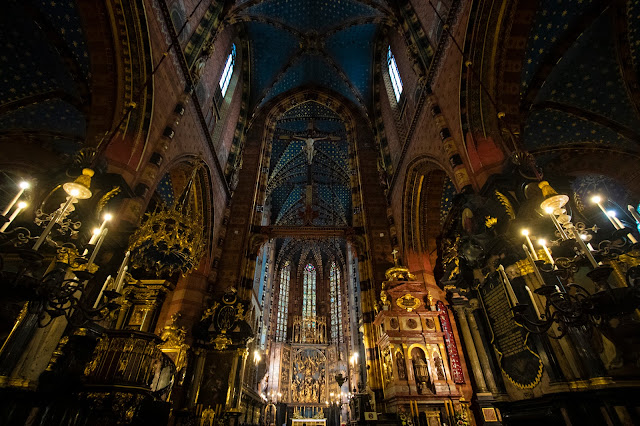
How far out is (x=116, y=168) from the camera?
20.4 feet

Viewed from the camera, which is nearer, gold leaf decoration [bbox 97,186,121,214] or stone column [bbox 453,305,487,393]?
gold leaf decoration [bbox 97,186,121,214]

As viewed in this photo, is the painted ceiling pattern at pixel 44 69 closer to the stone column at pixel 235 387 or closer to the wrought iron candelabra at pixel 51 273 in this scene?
the wrought iron candelabra at pixel 51 273

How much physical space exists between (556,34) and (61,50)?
12.0 meters

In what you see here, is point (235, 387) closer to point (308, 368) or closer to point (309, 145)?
point (309, 145)

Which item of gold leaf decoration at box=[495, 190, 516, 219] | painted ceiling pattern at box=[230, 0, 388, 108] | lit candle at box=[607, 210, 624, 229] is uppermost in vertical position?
painted ceiling pattern at box=[230, 0, 388, 108]

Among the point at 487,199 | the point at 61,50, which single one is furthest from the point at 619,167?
the point at 61,50

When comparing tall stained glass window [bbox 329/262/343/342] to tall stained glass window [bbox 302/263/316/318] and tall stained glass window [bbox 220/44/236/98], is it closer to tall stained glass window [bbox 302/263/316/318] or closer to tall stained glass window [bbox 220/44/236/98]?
tall stained glass window [bbox 302/263/316/318]

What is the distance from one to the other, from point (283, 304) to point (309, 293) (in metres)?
3.13

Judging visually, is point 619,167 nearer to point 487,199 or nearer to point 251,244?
point 487,199

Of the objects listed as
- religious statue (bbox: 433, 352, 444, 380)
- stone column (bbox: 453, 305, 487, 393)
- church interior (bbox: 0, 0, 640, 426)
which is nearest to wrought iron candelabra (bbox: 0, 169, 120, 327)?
church interior (bbox: 0, 0, 640, 426)

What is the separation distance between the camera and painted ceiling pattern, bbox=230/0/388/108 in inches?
575

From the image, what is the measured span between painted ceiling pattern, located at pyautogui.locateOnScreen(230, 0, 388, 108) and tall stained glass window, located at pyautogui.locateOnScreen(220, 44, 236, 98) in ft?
4.35

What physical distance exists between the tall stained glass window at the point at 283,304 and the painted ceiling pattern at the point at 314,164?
808 cm

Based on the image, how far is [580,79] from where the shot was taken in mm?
8078
